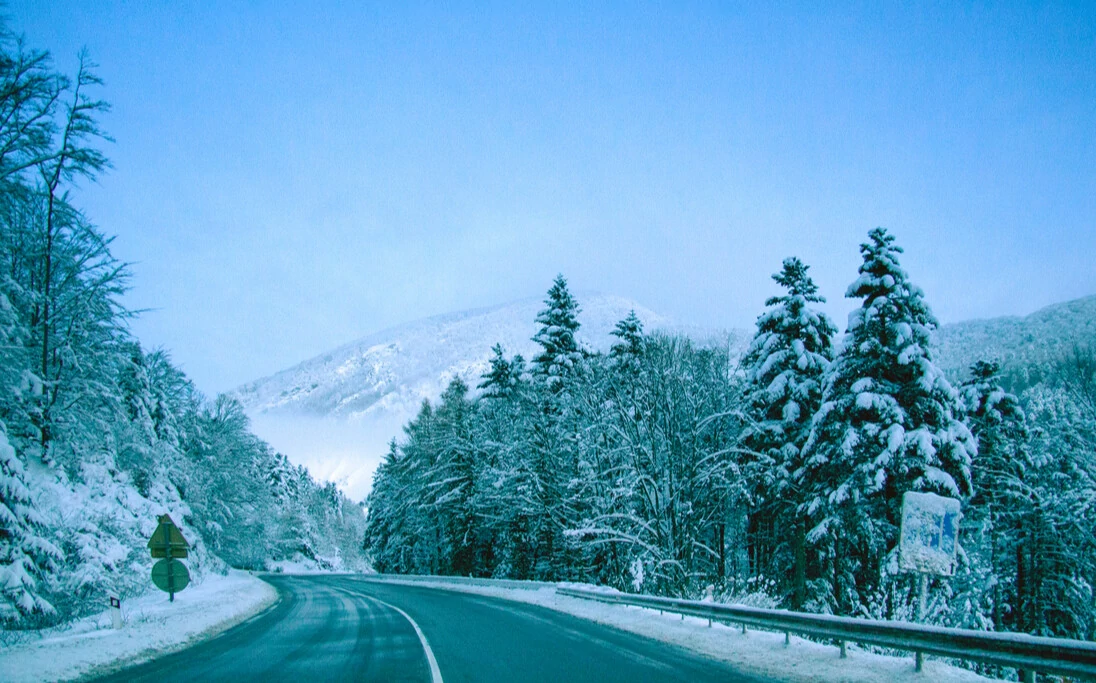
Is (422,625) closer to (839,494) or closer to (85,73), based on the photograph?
(839,494)

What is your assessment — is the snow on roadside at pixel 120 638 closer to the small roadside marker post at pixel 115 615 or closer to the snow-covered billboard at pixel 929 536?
the small roadside marker post at pixel 115 615

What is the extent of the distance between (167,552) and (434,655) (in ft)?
32.4

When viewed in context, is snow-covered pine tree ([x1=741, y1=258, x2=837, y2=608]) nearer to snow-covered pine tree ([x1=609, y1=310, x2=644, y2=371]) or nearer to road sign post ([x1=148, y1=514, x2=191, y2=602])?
snow-covered pine tree ([x1=609, y1=310, x2=644, y2=371])

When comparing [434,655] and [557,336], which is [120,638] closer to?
[434,655]

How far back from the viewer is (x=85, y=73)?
17.1 meters

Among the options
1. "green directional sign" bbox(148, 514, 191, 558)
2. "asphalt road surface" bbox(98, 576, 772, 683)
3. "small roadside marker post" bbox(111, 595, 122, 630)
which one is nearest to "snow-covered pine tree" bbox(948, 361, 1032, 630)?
"asphalt road surface" bbox(98, 576, 772, 683)

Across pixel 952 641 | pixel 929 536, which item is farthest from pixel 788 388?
pixel 952 641

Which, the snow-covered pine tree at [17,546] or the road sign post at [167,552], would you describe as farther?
the road sign post at [167,552]

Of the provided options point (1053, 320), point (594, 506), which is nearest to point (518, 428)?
point (594, 506)

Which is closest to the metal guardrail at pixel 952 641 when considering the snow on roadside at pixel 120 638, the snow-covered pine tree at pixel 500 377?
the snow on roadside at pixel 120 638

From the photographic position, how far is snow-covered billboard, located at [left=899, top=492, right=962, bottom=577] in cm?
1009

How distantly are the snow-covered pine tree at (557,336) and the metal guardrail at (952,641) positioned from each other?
70.1 ft

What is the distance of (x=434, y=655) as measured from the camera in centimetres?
1136

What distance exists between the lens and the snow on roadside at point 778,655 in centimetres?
869
